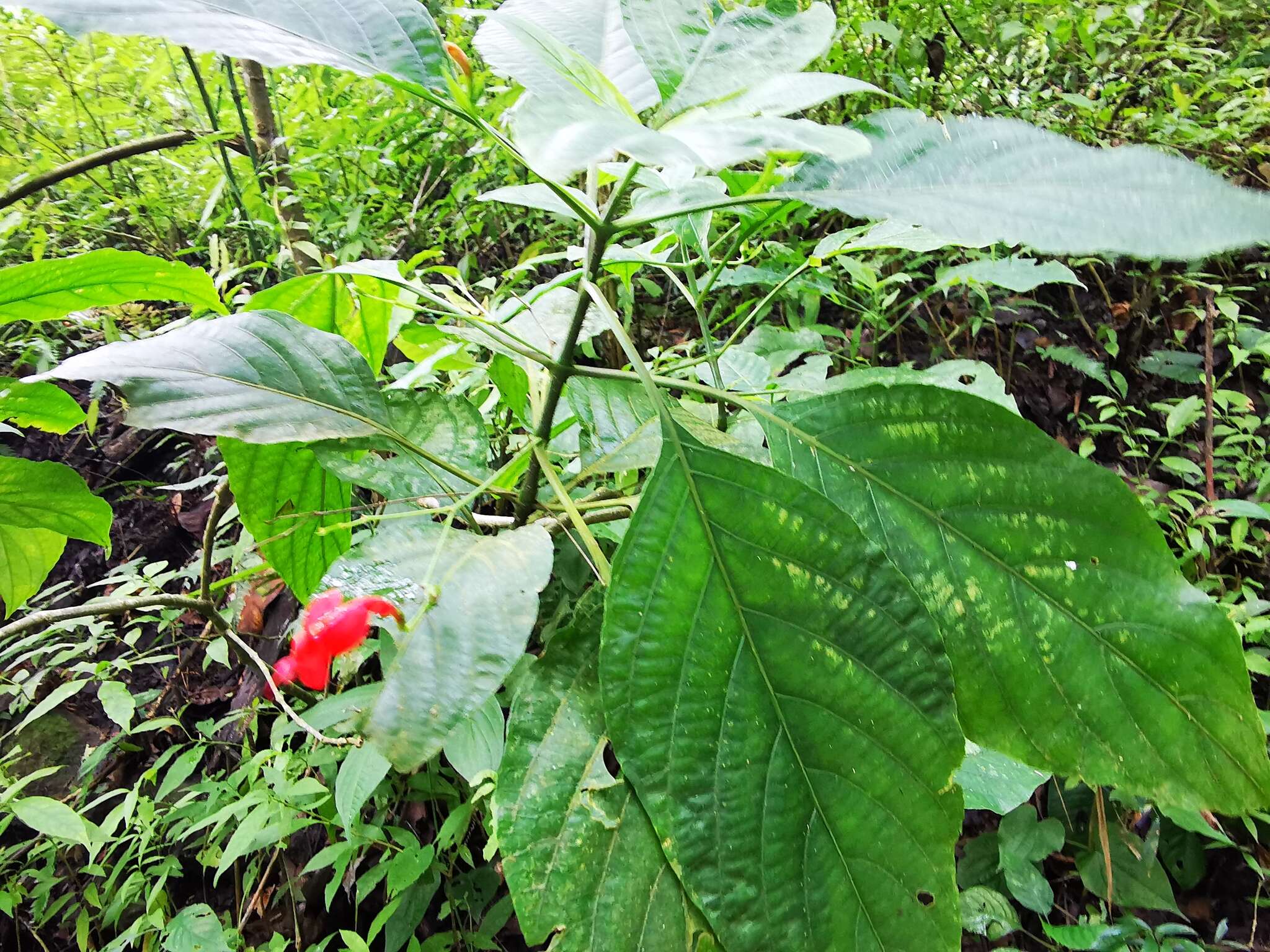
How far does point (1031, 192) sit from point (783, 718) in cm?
29

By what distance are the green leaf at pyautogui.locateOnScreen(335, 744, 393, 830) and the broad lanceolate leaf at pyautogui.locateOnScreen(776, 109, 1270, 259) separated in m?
0.76

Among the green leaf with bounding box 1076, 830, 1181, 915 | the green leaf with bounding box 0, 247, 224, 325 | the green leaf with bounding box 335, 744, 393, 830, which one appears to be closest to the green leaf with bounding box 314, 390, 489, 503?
the green leaf with bounding box 0, 247, 224, 325

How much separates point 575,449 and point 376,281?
0.27m

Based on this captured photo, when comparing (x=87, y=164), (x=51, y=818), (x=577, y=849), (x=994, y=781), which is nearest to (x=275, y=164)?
(x=87, y=164)

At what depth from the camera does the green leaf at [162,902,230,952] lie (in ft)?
3.12

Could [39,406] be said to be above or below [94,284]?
below

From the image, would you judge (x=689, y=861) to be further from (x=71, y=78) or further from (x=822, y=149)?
(x=71, y=78)

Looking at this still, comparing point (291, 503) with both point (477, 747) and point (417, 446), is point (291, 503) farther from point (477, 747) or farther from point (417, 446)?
point (477, 747)

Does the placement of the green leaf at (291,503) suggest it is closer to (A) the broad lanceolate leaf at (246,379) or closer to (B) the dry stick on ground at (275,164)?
(A) the broad lanceolate leaf at (246,379)

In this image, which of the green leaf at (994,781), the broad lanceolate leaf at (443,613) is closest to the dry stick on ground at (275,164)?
the broad lanceolate leaf at (443,613)

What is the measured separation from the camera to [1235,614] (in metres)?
1.04

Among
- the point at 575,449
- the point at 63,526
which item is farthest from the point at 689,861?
the point at 63,526

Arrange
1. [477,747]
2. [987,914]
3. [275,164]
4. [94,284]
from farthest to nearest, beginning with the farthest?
[275,164]
[987,914]
[477,747]
[94,284]

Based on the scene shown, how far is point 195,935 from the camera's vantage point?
38.0 inches
